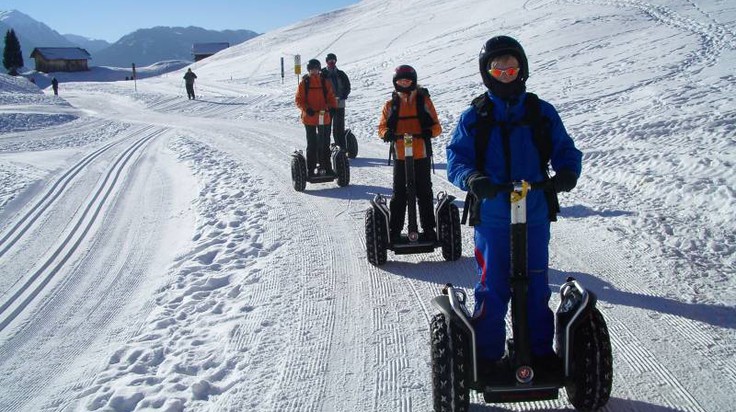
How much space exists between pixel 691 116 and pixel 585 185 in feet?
13.1

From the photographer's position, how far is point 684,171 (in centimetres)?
883

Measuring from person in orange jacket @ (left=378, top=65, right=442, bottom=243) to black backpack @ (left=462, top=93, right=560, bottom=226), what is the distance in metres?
3.05

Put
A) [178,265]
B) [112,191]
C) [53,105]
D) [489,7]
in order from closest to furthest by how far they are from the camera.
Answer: [178,265] → [112,191] → [53,105] → [489,7]

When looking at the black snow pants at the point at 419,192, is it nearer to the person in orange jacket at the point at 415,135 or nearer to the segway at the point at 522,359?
the person in orange jacket at the point at 415,135

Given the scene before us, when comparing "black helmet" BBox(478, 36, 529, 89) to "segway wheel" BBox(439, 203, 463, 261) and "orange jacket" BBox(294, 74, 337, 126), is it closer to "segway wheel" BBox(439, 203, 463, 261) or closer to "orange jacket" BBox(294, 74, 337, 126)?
"segway wheel" BBox(439, 203, 463, 261)

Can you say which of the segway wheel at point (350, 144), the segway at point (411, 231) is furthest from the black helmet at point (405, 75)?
the segway wheel at point (350, 144)

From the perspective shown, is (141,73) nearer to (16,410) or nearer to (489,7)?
(489,7)

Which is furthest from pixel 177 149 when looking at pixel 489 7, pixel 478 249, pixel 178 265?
pixel 489 7

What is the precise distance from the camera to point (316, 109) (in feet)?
34.5

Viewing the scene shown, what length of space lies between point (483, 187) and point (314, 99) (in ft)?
24.4

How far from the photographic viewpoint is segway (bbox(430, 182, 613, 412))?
3475mm

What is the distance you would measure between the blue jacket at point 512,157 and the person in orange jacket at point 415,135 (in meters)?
3.04

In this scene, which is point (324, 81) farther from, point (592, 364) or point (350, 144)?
point (592, 364)

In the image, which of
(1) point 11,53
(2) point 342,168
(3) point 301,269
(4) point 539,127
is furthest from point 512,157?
(1) point 11,53
